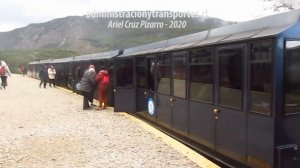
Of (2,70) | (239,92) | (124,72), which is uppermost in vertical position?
(124,72)

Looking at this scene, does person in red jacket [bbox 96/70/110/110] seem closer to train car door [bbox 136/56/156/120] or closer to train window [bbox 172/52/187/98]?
train car door [bbox 136/56/156/120]

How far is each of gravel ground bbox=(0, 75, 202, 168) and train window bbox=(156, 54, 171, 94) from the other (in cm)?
117

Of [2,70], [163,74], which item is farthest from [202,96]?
[2,70]

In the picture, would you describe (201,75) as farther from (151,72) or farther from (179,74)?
(151,72)

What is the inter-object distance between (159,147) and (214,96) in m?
1.67

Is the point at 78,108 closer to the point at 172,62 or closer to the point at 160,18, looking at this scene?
the point at 172,62

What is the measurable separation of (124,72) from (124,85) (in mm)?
448

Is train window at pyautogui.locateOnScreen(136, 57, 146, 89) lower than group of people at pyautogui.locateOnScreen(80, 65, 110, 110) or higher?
higher

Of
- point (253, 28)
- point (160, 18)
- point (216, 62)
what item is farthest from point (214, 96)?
point (160, 18)

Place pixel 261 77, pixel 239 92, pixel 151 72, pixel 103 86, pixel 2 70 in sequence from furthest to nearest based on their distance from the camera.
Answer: pixel 2 70 < pixel 103 86 < pixel 151 72 < pixel 239 92 < pixel 261 77

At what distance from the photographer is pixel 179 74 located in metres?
9.38

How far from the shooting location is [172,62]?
985 centimetres

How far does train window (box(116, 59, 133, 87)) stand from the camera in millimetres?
13844

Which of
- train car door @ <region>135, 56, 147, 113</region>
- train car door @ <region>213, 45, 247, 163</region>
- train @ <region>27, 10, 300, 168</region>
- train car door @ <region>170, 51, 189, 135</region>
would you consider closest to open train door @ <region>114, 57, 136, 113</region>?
train car door @ <region>135, 56, 147, 113</region>
